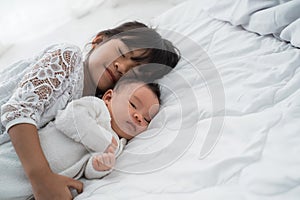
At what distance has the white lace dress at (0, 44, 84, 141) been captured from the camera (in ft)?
2.61

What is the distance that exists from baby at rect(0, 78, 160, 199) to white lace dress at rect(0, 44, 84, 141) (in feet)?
0.14

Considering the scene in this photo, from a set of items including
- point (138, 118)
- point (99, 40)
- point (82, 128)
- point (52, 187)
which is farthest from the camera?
point (99, 40)

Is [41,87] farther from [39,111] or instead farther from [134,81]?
[134,81]

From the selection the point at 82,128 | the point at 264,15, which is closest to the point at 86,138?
the point at 82,128

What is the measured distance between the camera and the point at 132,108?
0.96m

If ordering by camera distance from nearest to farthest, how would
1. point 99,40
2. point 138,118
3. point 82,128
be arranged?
point 82,128 < point 138,118 < point 99,40

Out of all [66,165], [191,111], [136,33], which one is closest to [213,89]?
[191,111]

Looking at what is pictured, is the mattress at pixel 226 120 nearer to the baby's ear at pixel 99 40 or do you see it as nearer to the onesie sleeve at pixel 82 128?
the onesie sleeve at pixel 82 128

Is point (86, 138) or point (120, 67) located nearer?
point (86, 138)

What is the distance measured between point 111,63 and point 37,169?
415 millimetres

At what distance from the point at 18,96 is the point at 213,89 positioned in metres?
0.53

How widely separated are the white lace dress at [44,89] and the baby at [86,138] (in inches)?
1.7

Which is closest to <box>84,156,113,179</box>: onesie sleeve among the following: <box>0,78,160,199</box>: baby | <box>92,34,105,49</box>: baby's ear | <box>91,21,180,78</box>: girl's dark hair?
<box>0,78,160,199</box>: baby

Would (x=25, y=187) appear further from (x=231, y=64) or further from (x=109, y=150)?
(x=231, y=64)
